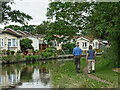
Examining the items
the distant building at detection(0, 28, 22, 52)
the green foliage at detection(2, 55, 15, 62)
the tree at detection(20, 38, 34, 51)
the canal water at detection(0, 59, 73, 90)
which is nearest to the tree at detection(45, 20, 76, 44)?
the canal water at detection(0, 59, 73, 90)

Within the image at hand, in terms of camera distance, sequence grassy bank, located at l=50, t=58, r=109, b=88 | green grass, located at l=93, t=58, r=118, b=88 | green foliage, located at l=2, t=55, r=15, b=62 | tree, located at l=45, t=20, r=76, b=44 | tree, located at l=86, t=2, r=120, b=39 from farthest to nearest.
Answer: green foliage, located at l=2, t=55, r=15, b=62 → tree, located at l=45, t=20, r=76, b=44 → tree, located at l=86, t=2, r=120, b=39 → green grass, located at l=93, t=58, r=118, b=88 → grassy bank, located at l=50, t=58, r=109, b=88

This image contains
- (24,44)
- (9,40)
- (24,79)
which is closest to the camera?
(24,79)

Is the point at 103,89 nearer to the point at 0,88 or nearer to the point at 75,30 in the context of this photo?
the point at 0,88

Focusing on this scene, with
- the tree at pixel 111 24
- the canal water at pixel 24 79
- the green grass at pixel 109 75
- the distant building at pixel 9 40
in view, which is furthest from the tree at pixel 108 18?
the distant building at pixel 9 40

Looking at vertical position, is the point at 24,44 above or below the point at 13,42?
below

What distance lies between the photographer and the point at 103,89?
8.27 m

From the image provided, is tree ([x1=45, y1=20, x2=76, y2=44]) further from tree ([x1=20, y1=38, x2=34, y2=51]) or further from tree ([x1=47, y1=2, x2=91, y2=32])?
tree ([x1=20, y1=38, x2=34, y2=51])

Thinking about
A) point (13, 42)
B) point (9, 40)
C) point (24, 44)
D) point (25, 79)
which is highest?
point (9, 40)

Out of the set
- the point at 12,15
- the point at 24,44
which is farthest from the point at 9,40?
the point at 12,15

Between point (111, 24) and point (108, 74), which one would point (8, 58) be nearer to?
point (111, 24)

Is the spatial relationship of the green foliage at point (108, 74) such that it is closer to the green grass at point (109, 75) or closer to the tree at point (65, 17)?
the green grass at point (109, 75)

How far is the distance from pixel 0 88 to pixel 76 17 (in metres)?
10.7

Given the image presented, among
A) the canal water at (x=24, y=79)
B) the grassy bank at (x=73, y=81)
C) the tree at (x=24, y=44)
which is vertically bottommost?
the canal water at (x=24, y=79)

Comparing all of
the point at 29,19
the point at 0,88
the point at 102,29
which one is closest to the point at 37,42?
the point at 29,19
